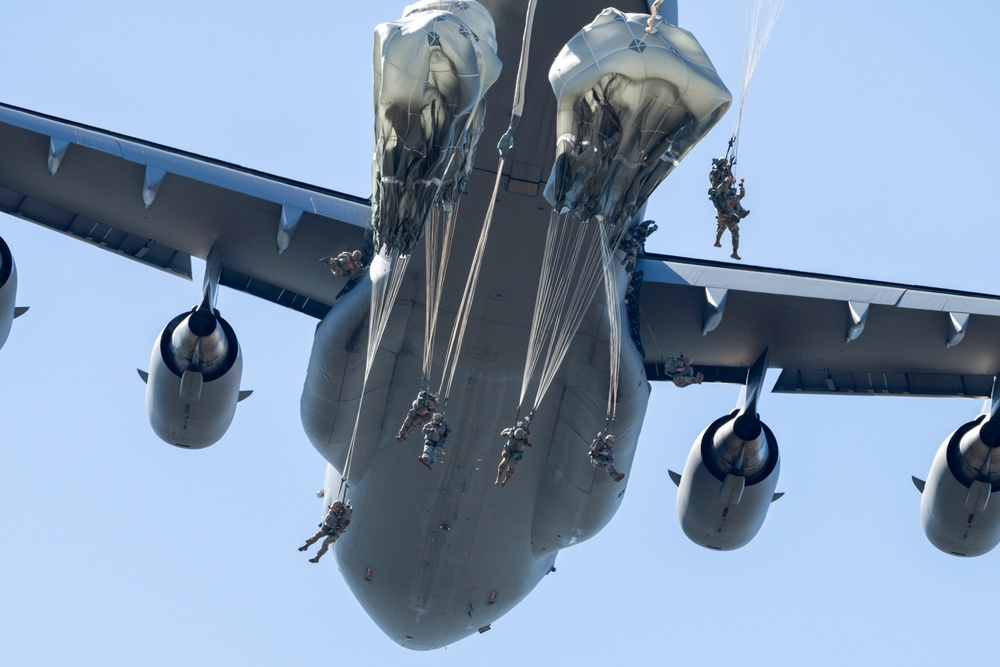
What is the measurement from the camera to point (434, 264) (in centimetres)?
1948

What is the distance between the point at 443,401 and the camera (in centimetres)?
2039

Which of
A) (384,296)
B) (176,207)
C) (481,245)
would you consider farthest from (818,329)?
(176,207)

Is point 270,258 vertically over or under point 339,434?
over

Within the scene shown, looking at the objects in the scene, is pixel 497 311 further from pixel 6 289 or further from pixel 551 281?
pixel 6 289

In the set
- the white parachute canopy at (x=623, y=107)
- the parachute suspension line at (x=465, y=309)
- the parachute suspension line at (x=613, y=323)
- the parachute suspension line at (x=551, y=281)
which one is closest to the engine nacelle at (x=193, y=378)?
the parachute suspension line at (x=465, y=309)

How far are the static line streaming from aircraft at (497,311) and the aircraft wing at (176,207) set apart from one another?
0.14ft

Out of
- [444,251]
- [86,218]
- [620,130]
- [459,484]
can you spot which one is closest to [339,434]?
[459,484]

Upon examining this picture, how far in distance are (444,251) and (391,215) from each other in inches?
56.7

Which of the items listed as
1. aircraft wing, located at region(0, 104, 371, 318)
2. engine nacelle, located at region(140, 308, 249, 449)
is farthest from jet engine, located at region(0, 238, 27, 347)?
engine nacelle, located at region(140, 308, 249, 449)

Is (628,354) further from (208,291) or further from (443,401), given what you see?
(208,291)

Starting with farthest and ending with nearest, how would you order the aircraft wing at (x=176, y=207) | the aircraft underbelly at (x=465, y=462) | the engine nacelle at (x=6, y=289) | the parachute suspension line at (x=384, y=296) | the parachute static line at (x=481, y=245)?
the engine nacelle at (x=6, y=289), the aircraft wing at (x=176, y=207), the aircraft underbelly at (x=465, y=462), the parachute suspension line at (x=384, y=296), the parachute static line at (x=481, y=245)

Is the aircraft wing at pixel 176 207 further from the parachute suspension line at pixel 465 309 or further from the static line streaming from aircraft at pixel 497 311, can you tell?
the parachute suspension line at pixel 465 309

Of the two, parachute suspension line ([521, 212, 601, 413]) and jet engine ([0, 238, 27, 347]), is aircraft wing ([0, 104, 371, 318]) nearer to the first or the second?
jet engine ([0, 238, 27, 347])

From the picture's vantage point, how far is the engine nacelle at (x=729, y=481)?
22891 millimetres
